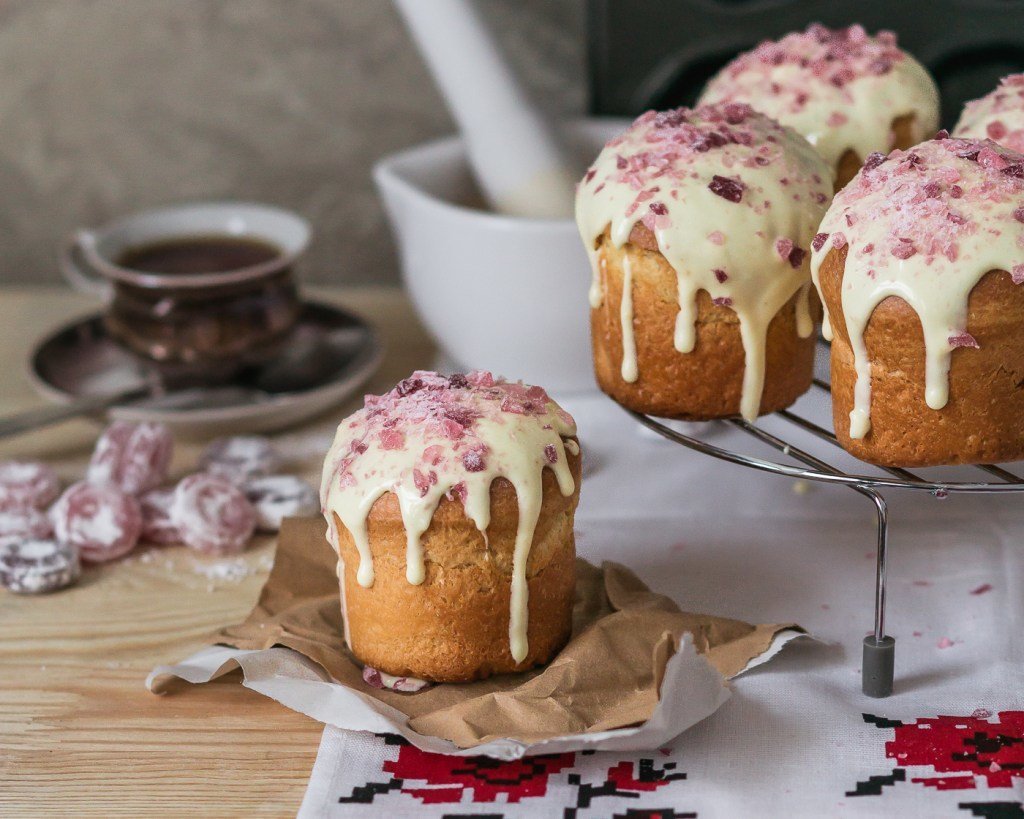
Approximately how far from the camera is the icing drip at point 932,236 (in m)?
0.88

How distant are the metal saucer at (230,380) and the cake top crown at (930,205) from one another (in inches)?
28.5

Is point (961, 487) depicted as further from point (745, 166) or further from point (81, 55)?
point (81, 55)

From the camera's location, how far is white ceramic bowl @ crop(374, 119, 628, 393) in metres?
1.39

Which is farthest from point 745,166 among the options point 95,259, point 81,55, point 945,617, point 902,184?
point 81,55

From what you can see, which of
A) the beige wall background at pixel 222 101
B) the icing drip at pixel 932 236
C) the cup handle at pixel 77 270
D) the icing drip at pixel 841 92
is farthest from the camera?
the beige wall background at pixel 222 101

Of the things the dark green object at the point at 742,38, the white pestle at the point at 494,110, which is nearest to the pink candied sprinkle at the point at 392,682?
the white pestle at the point at 494,110

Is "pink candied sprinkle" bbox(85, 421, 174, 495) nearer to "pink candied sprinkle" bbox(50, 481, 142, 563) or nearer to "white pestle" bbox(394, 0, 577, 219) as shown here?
"pink candied sprinkle" bbox(50, 481, 142, 563)

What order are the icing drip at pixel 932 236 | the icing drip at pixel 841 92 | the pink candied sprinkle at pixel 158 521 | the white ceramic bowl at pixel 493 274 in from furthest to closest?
the white ceramic bowl at pixel 493 274
the pink candied sprinkle at pixel 158 521
the icing drip at pixel 841 92
the icing drip at pixel 932 236

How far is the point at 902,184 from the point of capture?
36.2 inches

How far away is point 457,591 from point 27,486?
0.58 metres

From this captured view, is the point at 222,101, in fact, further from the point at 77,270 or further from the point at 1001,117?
the point at 1001,117

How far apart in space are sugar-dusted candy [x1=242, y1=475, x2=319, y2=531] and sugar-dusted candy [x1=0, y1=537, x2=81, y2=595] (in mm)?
175

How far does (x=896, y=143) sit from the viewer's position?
46.2 inches

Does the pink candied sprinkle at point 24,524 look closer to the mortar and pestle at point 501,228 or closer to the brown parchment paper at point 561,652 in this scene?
the brown parchment paper at point 561,652
